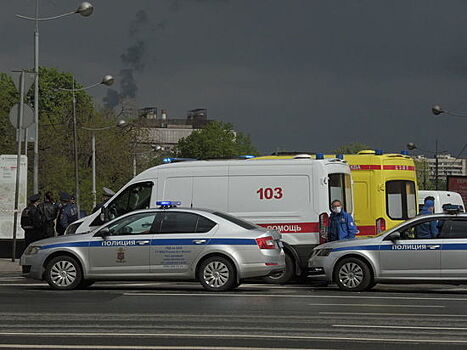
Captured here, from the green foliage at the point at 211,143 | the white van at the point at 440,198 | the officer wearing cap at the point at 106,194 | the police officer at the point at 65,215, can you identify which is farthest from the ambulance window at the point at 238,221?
the green foliage at the point at 211,143

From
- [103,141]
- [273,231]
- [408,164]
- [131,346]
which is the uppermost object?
[103,141]

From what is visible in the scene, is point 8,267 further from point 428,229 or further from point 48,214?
point 428,229

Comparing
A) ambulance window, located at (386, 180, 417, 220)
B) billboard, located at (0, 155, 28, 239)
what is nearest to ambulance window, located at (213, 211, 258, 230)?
ambulance window, located at (386, 180, 417, 220)

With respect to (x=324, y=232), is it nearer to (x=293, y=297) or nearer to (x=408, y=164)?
(x=293, y=297)

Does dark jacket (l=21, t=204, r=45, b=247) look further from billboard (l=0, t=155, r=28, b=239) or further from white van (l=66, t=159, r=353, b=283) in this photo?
white van (l=66, t=159, r=353, b=283)

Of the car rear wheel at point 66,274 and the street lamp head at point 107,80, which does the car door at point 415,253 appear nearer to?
the car rear wheel at point 66,274

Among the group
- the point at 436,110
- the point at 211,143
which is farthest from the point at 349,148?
the point at 436,110

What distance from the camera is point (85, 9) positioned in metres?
33.9

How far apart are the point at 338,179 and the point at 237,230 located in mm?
3490


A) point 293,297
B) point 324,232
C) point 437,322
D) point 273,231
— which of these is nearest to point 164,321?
point 437,322

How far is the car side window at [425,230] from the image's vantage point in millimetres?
18719

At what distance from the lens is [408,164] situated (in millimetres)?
24797

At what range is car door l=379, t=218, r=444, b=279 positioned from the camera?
18531mm

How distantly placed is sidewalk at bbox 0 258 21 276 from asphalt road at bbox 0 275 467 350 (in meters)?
→ 5.02
